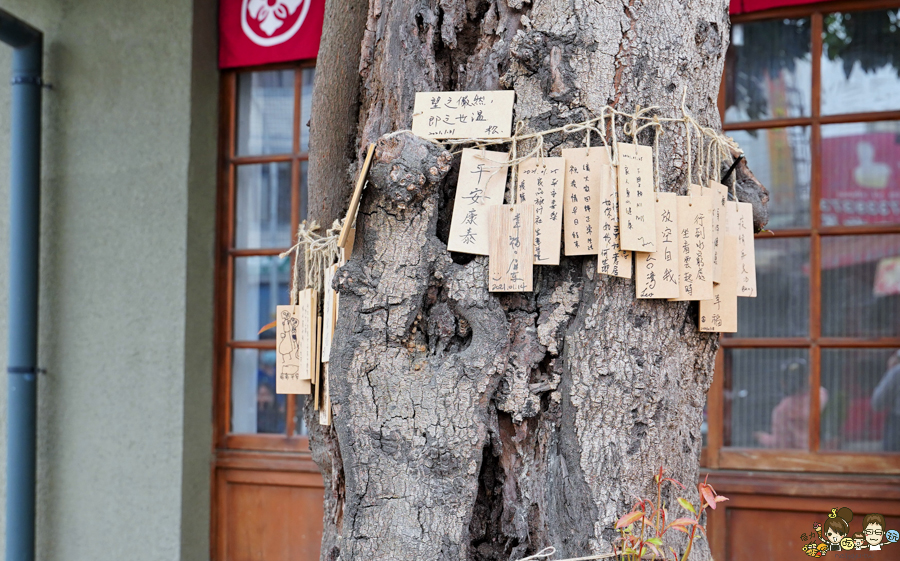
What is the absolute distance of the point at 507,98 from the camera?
132cm

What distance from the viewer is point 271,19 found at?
3.28m

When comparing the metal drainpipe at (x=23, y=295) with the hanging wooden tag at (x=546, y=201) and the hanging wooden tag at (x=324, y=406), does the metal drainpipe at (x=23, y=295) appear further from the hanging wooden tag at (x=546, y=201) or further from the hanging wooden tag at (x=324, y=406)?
the hanging wooden tag at (x=546, y=201)

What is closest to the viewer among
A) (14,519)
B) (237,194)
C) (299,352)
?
(299,352)

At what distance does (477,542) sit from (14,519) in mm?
2777

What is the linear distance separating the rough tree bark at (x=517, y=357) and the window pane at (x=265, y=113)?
2.23 meters

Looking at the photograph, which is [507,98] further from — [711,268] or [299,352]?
[299,352]

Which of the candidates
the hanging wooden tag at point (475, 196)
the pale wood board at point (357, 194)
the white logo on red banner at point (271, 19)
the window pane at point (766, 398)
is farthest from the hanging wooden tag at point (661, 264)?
the white logo on red banner at point (271, 19)

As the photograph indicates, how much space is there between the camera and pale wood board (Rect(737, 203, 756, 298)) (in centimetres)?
140

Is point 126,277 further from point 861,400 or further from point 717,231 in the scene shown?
point 861,400

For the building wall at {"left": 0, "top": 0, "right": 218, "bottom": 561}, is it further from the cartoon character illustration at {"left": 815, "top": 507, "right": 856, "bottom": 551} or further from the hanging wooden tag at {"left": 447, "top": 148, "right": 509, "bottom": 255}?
the cartoon character illustration at {"left": 815, "top": 507, "right": 856, "bottom": 551}

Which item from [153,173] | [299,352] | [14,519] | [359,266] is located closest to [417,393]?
[359,266]

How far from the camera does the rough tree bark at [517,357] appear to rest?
1245 mm

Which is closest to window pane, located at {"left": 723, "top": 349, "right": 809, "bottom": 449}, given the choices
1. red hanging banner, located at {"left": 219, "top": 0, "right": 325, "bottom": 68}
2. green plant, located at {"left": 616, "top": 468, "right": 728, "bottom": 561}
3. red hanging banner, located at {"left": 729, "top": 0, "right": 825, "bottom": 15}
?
red hanging banner, located at {"left": 729, "top": 0, "right": 825, "bottom": 15}
